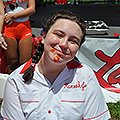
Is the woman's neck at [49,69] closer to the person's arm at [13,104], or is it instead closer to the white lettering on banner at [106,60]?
the person's arm at [13,104]

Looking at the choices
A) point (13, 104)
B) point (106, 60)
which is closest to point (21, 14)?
point (13, 104)

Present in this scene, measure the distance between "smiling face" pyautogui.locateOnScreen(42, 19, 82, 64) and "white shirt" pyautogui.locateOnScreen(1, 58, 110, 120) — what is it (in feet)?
0.65

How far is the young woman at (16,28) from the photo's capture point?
2.26 m

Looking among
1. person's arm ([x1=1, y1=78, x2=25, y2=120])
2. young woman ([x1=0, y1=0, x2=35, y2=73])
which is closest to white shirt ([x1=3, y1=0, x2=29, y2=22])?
young woman ([x1=0, y1=0, x2=35, y2=73])

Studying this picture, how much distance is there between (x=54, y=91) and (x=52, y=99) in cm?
6

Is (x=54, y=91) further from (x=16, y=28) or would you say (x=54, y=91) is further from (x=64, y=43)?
(x=16, y=28)

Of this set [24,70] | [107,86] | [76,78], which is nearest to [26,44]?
[24,70]

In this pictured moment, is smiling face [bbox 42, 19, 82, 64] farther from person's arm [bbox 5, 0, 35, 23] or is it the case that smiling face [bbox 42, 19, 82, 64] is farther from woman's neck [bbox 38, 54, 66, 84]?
person's arm [bbox 5, 0, 35, 23]

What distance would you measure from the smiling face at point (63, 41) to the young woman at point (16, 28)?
1208mm

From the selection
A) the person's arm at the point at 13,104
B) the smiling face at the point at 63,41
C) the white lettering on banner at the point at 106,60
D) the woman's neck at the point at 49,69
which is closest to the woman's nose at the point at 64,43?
the smiling face at the point at 63,41

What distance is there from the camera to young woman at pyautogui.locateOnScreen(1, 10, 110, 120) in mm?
1261

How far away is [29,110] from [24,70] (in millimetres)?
309

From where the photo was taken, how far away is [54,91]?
1.29m

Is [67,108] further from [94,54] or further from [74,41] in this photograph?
[94,54]
